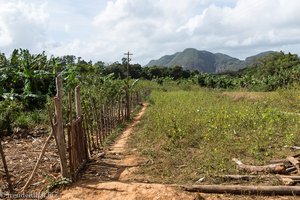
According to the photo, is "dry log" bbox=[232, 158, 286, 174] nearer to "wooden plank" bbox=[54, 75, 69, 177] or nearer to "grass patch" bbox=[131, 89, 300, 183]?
"grass patch" bbox=[131, 89, 300, 183]

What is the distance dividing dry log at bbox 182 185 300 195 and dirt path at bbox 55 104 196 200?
211mm

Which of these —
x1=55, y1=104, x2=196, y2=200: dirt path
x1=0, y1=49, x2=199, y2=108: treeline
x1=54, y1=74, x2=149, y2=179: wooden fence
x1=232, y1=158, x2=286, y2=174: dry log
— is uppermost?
x1=0, y1=49, x2=199, y2=108: treeline

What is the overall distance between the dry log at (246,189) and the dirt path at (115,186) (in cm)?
21

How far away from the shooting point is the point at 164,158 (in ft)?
21.5

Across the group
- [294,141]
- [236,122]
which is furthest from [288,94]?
[294,141]

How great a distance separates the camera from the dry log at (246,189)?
457 cm

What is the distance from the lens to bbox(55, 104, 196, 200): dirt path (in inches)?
187

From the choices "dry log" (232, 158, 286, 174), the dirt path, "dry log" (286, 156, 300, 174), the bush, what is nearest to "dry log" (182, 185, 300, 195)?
the dirt path

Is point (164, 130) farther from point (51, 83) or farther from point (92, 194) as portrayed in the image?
point (51, 83)

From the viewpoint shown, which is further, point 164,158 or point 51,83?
point 51,83

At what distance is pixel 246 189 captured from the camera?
185 inches

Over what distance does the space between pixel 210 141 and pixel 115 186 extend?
3035 mm

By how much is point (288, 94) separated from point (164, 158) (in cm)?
821

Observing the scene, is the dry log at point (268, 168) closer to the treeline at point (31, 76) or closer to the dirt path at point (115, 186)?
the dirt path at point (115, 186)
